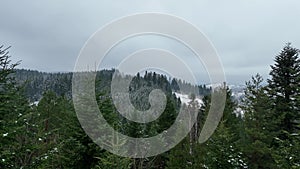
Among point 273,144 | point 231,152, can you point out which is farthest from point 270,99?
point 231,152

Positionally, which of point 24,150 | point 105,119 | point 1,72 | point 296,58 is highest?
point 296,58

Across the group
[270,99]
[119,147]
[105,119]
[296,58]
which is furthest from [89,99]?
[296,58]

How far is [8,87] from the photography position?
1191 centimetres

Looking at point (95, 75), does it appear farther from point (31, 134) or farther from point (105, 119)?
point (31, 134)

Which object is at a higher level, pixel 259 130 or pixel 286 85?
pixel 286 85

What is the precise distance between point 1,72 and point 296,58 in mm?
16048

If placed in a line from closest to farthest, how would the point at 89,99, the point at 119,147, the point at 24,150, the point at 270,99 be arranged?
the point at 24,150 < the point at 119,147 < the point at 89,99 < the point at 270,99

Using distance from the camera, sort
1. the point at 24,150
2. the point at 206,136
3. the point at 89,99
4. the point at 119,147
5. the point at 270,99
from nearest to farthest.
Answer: the point at 24,150, the point at 119,147, the point at 89,99, the point at 270,99, the point at 206,136

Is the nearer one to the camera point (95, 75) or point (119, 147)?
point (119, 147)

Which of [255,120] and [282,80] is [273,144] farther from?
[282,80]

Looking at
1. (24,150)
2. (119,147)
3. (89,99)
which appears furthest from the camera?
(89,99)

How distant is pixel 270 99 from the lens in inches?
715

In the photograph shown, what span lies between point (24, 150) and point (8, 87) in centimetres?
250

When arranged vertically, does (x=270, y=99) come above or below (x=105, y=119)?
above
